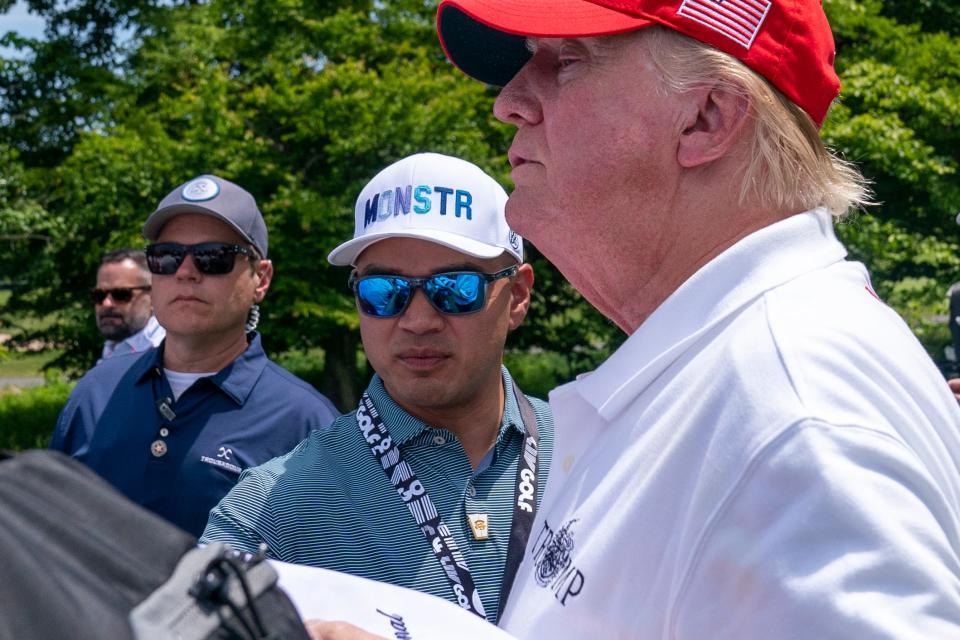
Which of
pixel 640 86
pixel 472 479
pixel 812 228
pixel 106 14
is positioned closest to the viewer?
pixel 812 228

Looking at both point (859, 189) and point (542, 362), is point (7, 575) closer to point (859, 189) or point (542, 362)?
point (859, 189)

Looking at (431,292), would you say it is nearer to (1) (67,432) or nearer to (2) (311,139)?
(1) (67,432)

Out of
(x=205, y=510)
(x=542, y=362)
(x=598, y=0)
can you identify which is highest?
(x=598, y=0)

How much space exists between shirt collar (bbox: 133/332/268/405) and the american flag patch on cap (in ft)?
8.79

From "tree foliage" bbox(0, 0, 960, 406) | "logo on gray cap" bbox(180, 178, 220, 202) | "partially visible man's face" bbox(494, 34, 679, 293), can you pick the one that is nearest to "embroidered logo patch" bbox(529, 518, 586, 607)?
"partially visible man's face" bbox(494, 34, 679, 293)

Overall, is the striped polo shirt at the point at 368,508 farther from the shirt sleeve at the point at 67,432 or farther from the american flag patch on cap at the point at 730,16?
the shirt sleeve at the point at 67,432

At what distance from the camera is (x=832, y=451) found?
44.1 inches

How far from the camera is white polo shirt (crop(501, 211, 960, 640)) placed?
1.09 metres

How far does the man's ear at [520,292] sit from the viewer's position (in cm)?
312

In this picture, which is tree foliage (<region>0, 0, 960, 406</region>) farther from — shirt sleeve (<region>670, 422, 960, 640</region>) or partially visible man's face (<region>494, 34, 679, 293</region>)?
shirt sleeve (<region>670, 422, 960, 640</region>)

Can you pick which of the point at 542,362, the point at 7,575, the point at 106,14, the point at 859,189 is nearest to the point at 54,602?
the point at 7,575

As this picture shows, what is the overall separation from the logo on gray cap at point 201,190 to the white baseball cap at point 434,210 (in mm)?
1414

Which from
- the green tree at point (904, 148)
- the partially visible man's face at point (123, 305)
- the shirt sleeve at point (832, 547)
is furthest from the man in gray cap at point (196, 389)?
the green tree at point (904, 148)

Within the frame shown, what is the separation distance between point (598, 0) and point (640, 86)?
14cm
